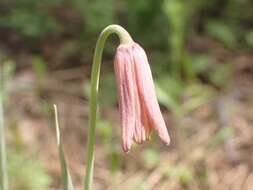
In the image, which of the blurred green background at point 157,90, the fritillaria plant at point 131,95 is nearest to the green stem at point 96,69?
the fritillaria plant at point 131,95

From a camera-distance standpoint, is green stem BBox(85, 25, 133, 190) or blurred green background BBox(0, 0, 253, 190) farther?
blurred green background BBox(0, 0, 253, 190)

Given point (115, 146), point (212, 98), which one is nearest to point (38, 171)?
point (115, 146)

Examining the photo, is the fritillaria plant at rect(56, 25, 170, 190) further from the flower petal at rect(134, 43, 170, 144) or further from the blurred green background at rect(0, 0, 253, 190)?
the blurred green background at rect(0, 0, 253, 190)

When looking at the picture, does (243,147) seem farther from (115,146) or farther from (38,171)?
(38,171)

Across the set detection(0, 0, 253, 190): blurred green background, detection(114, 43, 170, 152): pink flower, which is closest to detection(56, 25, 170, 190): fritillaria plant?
detection(114, 43, 170, 152): pink flower

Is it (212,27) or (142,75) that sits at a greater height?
(142,75)

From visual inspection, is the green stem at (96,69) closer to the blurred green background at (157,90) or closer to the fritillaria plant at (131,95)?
the fritillaria plant at (131,95)

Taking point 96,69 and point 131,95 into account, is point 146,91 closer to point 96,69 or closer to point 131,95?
point 131,95
